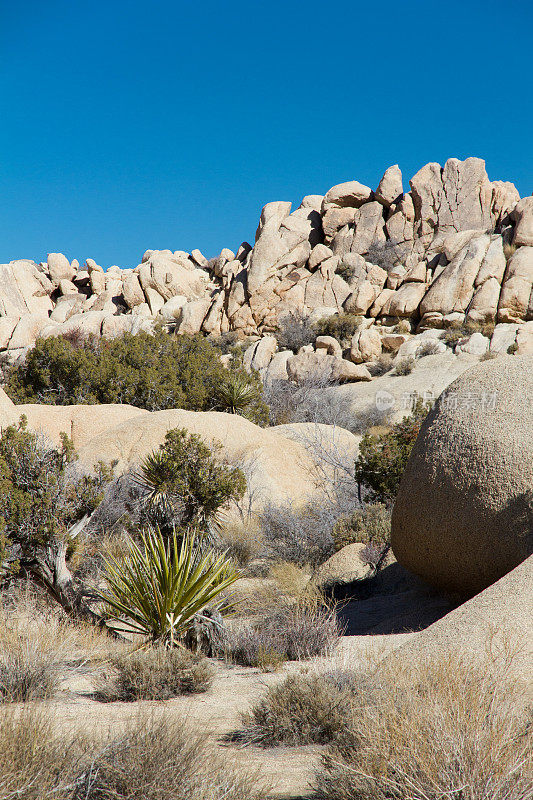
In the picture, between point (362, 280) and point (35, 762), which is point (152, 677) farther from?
point (362, 280)

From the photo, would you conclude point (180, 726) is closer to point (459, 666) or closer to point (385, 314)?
point (459, 666)

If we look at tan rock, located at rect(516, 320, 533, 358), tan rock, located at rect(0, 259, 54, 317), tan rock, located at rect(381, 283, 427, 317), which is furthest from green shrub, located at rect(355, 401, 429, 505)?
tan rock, located at rect(0, 259, 54, 317)

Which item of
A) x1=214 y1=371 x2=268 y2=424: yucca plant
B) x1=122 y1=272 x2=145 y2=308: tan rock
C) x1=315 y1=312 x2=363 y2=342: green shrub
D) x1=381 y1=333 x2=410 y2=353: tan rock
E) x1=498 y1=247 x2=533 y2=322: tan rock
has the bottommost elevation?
x1=214 y1=371 x2=268 y2=424: yucca plant

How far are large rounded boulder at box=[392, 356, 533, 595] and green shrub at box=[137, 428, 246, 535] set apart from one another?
12.9ft

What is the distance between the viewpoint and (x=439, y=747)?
2785mm

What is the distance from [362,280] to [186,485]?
30.2 m

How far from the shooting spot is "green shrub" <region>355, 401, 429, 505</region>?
37.0 feet

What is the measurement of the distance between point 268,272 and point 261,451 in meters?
27.8

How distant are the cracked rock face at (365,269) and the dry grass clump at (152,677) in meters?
29.6

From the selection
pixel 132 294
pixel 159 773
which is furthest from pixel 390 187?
pixel 159 773

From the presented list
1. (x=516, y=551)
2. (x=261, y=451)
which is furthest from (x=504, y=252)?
(x=516, y=551)

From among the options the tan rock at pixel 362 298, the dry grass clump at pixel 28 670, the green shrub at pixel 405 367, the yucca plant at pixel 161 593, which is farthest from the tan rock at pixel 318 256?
the dry grass clump at pixel 28 670

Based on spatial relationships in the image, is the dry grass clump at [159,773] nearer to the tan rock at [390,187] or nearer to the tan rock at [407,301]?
the tan rock at [407,301]

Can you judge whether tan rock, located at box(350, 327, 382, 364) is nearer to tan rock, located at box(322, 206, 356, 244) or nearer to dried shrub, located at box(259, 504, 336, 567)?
tan rock, located at box(322, 206, 356, 244)
